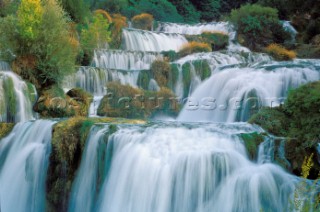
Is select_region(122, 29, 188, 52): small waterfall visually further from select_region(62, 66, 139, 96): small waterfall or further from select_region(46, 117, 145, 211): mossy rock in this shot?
select_region(46, 117, 145, 211): mossy rock

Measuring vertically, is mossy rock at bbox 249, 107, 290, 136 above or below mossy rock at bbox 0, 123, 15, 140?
above

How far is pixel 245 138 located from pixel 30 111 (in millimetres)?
7127

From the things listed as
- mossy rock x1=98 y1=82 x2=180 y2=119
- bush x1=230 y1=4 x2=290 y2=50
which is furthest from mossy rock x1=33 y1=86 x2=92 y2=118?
bush x1=230 y1=4 x2=290 y2=50

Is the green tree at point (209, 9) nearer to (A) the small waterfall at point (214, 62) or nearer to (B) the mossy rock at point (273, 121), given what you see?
(A) the small waterfall at point (214, 62)

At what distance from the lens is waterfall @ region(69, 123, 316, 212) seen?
8.47 meters

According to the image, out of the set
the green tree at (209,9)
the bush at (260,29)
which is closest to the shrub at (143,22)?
the bush at (260,29)

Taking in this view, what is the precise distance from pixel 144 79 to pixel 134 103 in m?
2.62

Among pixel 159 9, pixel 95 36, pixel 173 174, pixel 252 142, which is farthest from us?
pixel 159 9

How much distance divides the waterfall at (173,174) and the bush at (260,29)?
638 inches

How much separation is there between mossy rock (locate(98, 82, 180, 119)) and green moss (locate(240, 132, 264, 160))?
5.61 meters

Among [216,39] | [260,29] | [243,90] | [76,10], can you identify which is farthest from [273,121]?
[260,29]

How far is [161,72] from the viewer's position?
57.7ft

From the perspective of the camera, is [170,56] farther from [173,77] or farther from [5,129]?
[5,129]

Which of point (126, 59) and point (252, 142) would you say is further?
point (126, 59)
